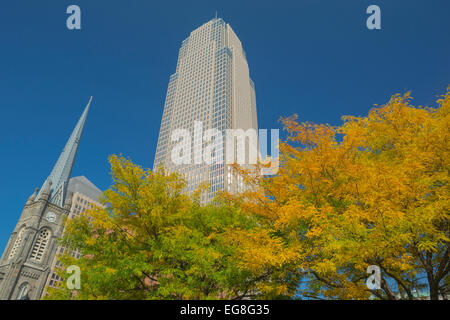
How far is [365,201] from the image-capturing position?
9469 mm

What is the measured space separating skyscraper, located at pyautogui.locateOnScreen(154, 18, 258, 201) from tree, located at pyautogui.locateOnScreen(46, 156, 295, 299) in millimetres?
80463

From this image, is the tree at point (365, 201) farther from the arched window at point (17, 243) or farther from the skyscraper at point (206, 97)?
the arched window at point (17, 243)

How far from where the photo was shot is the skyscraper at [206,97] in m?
105

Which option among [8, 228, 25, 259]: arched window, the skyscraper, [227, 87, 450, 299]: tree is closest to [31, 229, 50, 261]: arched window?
[8, 228, 25, 259]: arched window

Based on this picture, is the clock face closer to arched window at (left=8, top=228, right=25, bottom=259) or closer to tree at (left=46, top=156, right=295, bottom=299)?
arched window at (left=8, top=228, right=25, bottom=259)

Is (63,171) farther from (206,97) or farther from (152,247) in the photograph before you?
(152,247)

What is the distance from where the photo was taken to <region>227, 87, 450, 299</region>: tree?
8.88m

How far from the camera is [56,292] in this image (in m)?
12.0

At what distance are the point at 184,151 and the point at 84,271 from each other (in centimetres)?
10242

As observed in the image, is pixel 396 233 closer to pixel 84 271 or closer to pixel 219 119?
pixel 84 271

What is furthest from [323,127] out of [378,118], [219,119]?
[219,119]

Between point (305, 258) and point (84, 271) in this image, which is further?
point (84, 271)

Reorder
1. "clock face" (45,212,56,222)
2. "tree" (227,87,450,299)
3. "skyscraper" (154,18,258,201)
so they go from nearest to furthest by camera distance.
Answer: "tree" (227,87,450,299), "clock face" (45,212,56,222), "skyscraper" (154,18,258,201)

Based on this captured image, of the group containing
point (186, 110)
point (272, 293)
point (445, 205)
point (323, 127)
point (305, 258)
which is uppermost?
point (186, 110)
